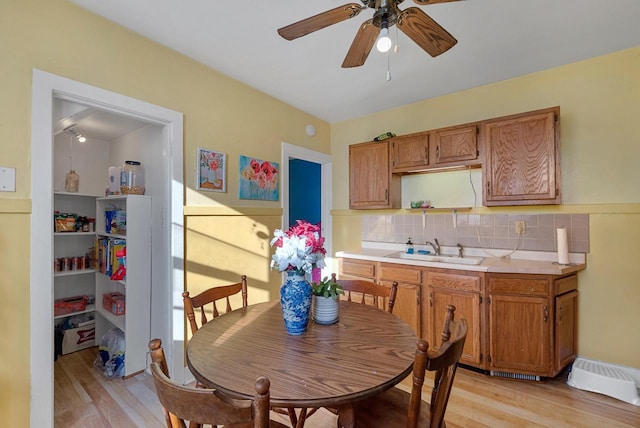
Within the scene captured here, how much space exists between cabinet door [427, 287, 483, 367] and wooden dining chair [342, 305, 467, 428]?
4.13ft

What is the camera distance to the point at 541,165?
236 centimetres

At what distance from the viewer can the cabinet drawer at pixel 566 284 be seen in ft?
7.19

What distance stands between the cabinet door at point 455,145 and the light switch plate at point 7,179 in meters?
3.05

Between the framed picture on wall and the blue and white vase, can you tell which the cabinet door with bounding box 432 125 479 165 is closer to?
the framed picture on wall

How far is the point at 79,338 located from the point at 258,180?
2329 mm

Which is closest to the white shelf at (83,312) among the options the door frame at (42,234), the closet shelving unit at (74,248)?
the closet shelving unit at (74,248)

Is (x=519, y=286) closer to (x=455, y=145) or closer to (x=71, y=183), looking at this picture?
(x=455, y=145)

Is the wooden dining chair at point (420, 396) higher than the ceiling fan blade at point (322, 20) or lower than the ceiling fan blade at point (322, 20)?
lower

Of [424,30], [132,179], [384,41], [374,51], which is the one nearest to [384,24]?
[384,41]

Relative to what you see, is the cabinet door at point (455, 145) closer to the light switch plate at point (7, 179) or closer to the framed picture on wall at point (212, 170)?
the framed picture on wall at point (212, 170)

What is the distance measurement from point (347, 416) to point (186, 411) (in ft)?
1.98

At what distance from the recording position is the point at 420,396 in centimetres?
96

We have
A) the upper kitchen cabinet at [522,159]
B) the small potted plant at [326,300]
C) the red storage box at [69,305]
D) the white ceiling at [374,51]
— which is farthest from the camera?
the red storage box at [69,305]

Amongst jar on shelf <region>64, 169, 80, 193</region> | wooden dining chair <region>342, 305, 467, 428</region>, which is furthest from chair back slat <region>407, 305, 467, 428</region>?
jar on shelf <region>64, 169, 80, 193</region>
